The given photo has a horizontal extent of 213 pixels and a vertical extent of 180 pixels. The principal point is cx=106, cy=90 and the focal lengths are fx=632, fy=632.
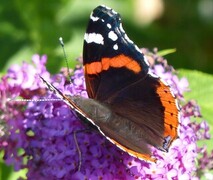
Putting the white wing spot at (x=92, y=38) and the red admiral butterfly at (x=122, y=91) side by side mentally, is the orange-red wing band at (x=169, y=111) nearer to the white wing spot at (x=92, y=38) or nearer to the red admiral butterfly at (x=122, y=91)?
the red admiral butterfly at (x=122, y=91)

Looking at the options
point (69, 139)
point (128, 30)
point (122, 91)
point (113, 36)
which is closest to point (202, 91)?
point (122, 91)

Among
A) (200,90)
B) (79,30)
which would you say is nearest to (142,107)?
(200,90)

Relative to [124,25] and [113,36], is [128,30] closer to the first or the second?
[124,25]

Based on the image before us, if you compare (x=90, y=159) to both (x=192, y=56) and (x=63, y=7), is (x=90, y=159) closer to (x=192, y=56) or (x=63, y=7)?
(x=63, y=7)

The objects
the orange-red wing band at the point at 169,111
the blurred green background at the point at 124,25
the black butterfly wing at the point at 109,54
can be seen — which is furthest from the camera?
the blurred green background at the point at 124,25

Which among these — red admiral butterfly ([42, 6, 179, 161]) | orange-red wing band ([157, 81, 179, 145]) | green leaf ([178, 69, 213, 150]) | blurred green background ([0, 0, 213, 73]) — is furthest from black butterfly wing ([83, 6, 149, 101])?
blurred green background ([0, 0, 213, 73])

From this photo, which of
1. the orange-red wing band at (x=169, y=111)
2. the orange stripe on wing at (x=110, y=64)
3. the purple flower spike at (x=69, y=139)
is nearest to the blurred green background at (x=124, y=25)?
the purple flower spike at (x=69, y=139)
